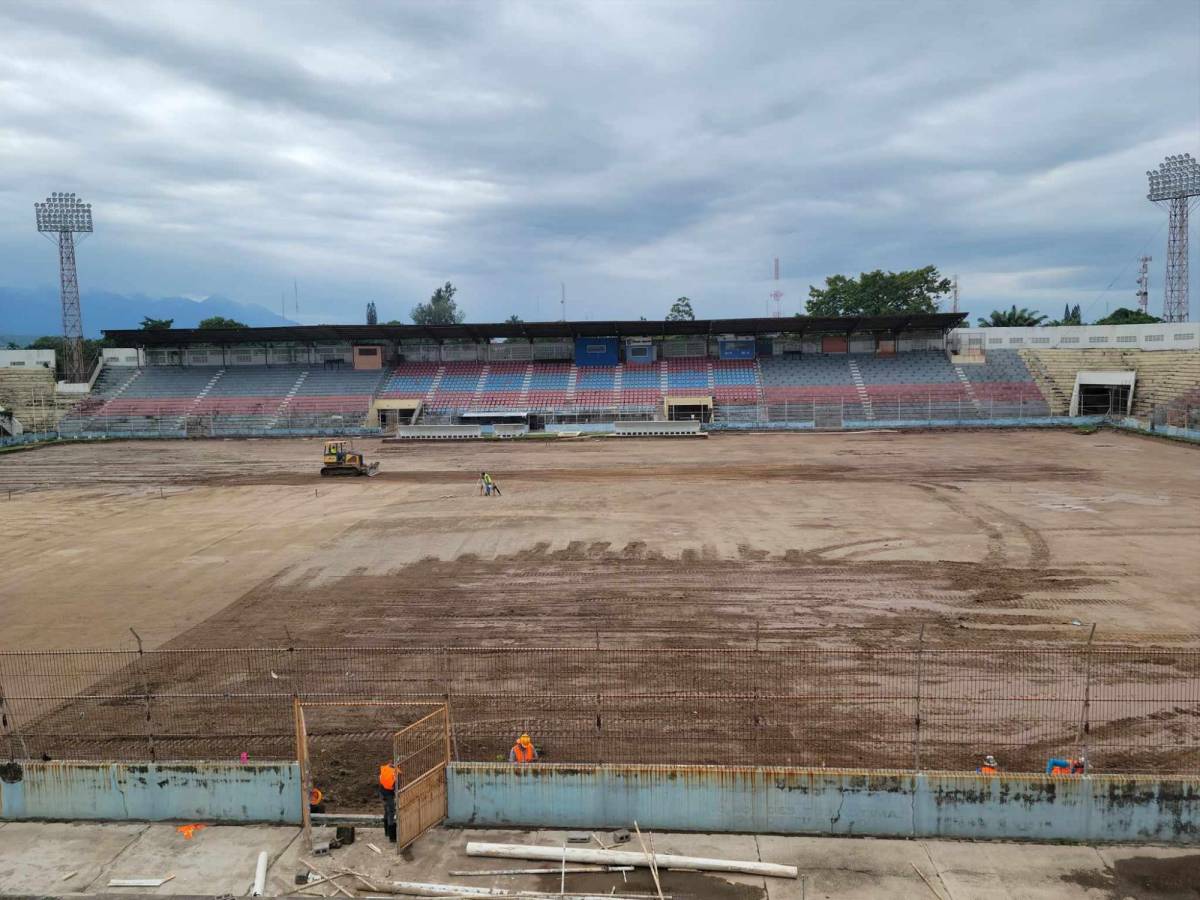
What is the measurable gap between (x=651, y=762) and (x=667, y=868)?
2.38 metres

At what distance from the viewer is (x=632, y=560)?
851 inches

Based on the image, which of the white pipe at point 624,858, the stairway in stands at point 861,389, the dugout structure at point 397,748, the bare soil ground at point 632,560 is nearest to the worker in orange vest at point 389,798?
the dugout structure at point 397,748

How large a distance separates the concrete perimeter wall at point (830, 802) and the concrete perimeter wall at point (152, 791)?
7.62ft

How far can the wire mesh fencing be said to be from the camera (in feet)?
36.2

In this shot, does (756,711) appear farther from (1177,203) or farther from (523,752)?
(1177,203)

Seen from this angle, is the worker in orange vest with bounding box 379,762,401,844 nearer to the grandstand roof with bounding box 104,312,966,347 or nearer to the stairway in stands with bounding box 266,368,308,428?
the grandstand roof with bounding box 104,312,966,347

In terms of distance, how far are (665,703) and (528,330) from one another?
61.2 meters

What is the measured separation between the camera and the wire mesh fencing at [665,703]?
11.0m

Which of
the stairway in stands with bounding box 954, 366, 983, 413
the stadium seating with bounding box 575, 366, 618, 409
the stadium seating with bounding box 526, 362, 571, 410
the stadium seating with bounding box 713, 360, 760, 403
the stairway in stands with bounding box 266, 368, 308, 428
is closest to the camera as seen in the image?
the stairway in stands with bounding box 954, 366, 983, 413

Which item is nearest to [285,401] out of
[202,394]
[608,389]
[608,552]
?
[202,394]

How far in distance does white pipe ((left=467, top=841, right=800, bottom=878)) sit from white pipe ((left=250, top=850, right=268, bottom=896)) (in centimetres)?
224

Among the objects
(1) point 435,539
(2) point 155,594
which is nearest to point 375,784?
(2) point 155,594

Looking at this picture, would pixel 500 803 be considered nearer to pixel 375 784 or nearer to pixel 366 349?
pixel 375 784

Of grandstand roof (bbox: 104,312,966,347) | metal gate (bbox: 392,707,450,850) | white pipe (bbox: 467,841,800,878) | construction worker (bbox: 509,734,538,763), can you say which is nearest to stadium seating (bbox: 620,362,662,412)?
grandstand roof (bbox: 104,312,966,347)
